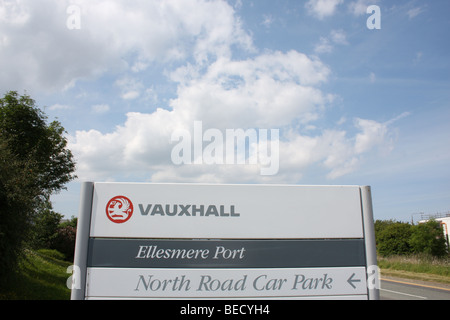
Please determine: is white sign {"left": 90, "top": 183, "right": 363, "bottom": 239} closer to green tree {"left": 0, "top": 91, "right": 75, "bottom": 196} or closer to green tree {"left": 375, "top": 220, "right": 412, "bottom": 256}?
green tree {"left": 0, "top": 91, "right": 75, "bottom": 196}

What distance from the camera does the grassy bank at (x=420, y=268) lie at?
16027 mm

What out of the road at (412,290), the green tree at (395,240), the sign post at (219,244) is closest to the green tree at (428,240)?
the green tree at (395,240)

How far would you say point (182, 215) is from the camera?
3.03 m

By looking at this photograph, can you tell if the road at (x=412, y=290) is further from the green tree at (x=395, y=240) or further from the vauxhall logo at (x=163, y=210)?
the green tree at (x=395, y=240)

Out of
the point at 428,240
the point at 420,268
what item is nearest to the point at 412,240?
the point at 428,240

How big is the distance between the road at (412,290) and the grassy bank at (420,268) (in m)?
1.36

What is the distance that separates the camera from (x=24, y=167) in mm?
13562

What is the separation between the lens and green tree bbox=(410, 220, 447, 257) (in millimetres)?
27328

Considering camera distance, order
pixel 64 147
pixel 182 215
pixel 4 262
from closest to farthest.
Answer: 1. pixel 182 215
2. pixel 4 262
3. pixel 64 147

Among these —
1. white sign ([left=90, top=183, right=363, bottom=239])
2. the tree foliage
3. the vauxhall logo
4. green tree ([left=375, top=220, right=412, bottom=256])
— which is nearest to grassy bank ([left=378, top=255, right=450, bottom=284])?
the tree foliage

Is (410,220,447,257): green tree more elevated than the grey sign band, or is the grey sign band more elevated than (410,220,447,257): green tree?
the grey sign band
